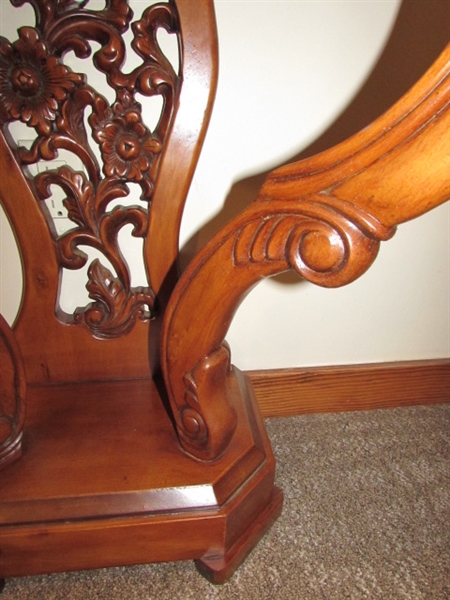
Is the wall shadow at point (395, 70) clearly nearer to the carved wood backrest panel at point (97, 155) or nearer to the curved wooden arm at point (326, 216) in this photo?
the carved wood backrest panel at point (97, 155)

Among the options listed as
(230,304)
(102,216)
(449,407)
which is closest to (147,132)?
(102,216)

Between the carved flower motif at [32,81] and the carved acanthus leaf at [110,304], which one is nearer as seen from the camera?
the carved flower motif at [32,81]

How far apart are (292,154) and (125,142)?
240mm

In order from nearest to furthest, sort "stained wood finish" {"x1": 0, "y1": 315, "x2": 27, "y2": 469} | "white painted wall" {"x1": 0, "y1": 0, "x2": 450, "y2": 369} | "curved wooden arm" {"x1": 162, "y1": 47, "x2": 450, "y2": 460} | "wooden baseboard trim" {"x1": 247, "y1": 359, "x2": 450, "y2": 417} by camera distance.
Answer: "curved wooden arm" {"x1": 162, "y1": 47, "x2": 450, "y2": 460}
"stained wood finish" {"x1": 0, "y1": 315, "x2": 27, "y2": 469}
"white painted wall" {"x1": 0, "y1": 0, "x2": 450, "y2": 369}
"wooden baseboard trim" {"x1": 247, "y1": 359, "x2": 450, "y2": 417}

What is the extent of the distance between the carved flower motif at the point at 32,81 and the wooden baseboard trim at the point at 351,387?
1.64 feet

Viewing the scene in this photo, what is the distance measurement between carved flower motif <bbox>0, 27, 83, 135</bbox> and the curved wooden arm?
29 cm

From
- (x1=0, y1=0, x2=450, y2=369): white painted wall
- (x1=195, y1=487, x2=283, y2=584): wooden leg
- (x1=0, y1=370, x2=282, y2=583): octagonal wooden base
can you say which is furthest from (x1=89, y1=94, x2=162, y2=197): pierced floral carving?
(x1=195, y1=487, x2=283, y2=584): wooden leg

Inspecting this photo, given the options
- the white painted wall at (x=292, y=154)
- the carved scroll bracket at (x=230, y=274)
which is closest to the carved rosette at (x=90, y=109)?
the white painted wall at (x=292, y=154)

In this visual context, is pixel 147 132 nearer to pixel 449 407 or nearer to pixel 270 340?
pixel 270 340

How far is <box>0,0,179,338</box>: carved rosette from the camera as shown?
470 mm

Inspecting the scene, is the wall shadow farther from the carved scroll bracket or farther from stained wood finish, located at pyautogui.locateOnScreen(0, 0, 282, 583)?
the carved scroll bracket

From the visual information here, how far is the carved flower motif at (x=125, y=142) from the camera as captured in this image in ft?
1.65

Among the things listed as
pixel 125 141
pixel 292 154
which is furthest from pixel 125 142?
pixel 292 154

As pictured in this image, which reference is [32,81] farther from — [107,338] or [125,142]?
[107,338]
